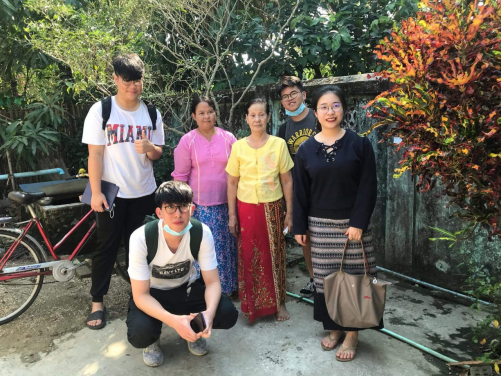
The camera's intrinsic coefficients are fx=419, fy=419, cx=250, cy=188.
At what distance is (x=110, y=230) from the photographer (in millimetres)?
3266

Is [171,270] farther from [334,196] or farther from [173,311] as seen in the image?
[334,196]

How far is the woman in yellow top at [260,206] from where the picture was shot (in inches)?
124

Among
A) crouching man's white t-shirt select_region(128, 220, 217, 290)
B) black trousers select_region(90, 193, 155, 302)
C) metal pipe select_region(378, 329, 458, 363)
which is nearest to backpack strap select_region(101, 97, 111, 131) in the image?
black trousers select_region(90, 193, 155, 302)

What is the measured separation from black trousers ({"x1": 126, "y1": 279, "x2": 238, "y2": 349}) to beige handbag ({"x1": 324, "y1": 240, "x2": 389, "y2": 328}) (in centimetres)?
63

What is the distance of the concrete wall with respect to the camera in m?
3.43

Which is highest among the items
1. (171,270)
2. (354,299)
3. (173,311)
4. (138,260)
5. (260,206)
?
(260,206)

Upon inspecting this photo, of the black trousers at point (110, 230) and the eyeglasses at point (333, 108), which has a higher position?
the eyeglasses at point (333, 108)

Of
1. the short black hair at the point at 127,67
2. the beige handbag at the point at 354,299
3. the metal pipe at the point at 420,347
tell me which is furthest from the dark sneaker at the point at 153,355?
the short black hair at the point at 127,67

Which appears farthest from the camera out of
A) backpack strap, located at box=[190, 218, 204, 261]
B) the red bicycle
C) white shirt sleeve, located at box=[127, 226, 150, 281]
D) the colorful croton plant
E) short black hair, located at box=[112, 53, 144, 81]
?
the red bicycle

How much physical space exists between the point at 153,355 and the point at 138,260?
697 mm

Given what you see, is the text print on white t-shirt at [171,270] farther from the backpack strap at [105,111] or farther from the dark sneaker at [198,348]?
the backpack strap at [105,111]

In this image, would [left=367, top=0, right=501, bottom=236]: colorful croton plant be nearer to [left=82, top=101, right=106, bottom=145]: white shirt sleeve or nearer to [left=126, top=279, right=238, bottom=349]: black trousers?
[left=126, top=279, right=238, bottom=349]: black trousers

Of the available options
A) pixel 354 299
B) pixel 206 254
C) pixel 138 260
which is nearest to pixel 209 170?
pixel 206 254

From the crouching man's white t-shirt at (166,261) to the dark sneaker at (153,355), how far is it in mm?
394
